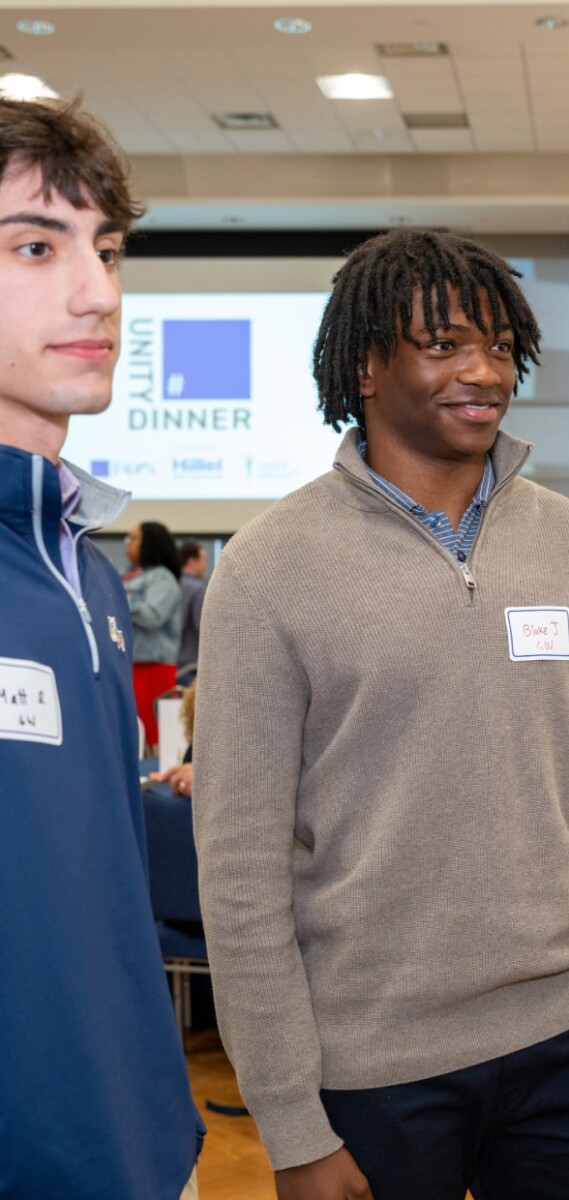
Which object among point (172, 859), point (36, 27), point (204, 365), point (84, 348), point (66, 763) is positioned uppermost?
point (36, 27)

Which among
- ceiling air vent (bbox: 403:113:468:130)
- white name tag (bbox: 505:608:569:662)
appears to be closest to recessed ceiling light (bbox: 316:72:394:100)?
ceiling air vent (bbox: 403:113:468:130)

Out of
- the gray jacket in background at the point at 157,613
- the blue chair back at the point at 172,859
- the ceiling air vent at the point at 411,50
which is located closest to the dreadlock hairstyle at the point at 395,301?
the blue chair back at the point at 172,859

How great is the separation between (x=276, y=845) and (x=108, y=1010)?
0.50 m

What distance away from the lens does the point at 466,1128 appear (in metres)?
1.57

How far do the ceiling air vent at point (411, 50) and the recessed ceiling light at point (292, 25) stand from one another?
588mm

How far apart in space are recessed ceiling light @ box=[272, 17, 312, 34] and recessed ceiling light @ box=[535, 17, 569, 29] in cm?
127

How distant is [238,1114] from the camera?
398cm

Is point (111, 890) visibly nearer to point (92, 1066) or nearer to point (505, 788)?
point (92, 1066)

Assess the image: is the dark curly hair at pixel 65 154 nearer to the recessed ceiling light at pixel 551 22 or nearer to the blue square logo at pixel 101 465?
the recessed ceiling light at pixel 551 22

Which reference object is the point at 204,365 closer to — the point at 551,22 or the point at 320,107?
the point at 320,107

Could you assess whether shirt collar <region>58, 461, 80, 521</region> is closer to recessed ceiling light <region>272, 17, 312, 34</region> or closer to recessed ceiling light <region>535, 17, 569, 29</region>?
recessed ceiling light <region>272, 17, 312, 34</region>

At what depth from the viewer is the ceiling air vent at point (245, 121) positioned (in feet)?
33.1

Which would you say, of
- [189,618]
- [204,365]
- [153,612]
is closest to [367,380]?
[153,612]

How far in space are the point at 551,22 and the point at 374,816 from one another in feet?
23.6
